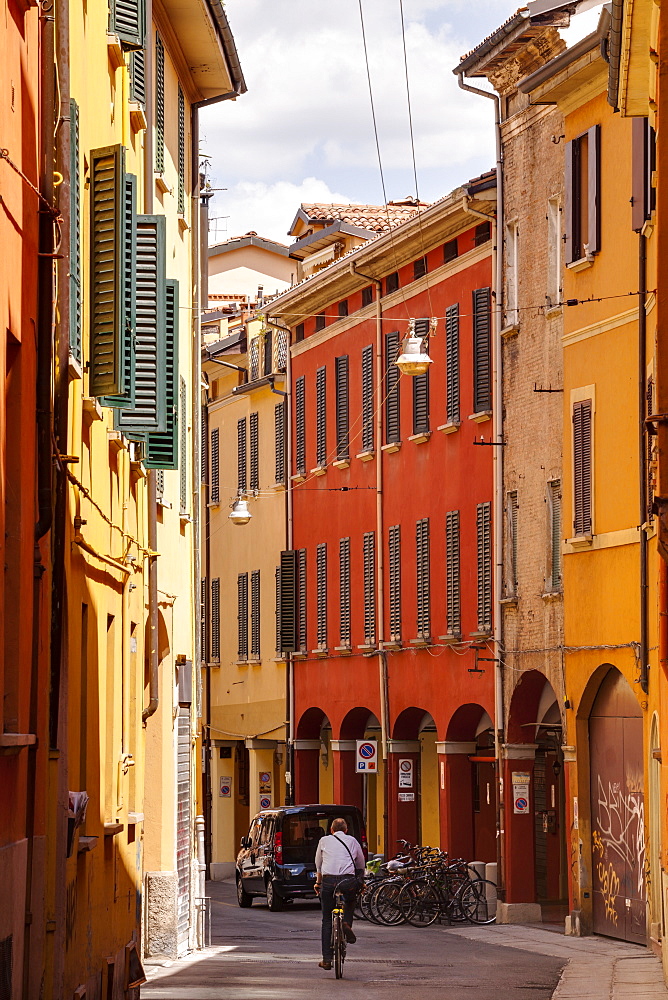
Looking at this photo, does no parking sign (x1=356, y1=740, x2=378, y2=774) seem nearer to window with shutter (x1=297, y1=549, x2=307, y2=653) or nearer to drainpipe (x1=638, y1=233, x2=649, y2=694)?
window with shutter (x1=297, y1=549, x2=307, y2=653)

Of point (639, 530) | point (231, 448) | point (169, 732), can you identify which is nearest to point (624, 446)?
point (639, 530)

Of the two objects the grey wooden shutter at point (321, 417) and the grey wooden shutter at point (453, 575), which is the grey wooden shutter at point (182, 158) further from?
the grey wooden shutter at point (321, 417)

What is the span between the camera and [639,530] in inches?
963

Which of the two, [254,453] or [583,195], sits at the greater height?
[583,195]

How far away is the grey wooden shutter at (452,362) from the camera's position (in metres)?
34.1

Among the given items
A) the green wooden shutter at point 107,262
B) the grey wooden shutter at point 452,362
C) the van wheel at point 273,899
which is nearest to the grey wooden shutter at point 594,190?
the grey wooden shutter at point 452,362

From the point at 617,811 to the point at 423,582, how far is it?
394 inches

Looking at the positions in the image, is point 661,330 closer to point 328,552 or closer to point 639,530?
point 639,530

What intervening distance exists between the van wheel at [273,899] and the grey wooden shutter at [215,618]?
48.7 feet

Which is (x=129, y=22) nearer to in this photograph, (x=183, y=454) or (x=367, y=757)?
(x=183, y=454)

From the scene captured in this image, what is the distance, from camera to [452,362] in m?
34.2

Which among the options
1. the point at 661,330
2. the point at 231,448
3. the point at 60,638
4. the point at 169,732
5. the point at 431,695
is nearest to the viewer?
the point at 60,638

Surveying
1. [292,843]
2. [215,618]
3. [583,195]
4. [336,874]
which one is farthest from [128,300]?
[215,618]

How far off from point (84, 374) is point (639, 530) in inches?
472
